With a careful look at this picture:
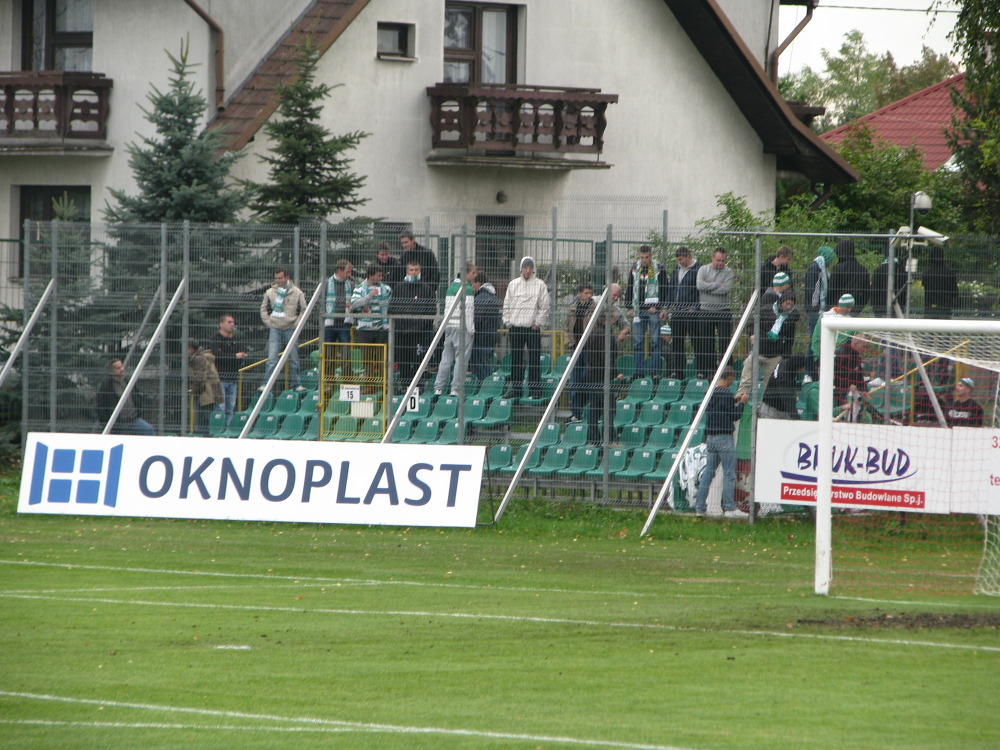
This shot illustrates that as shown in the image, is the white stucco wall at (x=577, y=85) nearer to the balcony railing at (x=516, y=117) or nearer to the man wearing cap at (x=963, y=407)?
the balcony railing at (x=516, y=117)

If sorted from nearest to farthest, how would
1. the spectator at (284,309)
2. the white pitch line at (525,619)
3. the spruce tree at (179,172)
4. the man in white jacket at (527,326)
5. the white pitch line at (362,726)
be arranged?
1. the white pitch line at (362,726)
2. the white pitch line at (525,619)
3. the man in white jacket at (527,326)
4. the spectator at (284,309)
5. the spruce tree at (179,172)

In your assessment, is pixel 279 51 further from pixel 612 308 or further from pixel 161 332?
pixel 612 308

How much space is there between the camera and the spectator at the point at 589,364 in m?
17.5

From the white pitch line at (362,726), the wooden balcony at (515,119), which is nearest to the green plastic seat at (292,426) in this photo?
the wooden balcony at (515,119)

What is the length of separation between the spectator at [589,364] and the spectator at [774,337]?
163 centimetres

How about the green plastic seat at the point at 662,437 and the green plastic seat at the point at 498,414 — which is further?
the green plastic seat at the point at 498,414

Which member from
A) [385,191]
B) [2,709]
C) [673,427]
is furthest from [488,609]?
[385,191]

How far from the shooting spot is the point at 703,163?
Answer: 99.6ft

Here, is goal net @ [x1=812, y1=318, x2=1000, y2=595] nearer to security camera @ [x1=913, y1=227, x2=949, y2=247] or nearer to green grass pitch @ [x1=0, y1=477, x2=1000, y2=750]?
green grass pitch @ [x1=0, y1=477, x2=1000, y2=750]

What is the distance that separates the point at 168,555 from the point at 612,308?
6267 mm

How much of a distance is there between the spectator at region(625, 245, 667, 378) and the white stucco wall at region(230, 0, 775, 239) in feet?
36.3

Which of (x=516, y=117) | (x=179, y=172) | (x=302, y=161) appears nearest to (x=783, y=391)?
(x=302, y=161)

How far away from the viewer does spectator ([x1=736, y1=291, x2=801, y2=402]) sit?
16.6 metres

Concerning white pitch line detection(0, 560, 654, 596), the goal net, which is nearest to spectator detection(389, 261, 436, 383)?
the goal net
